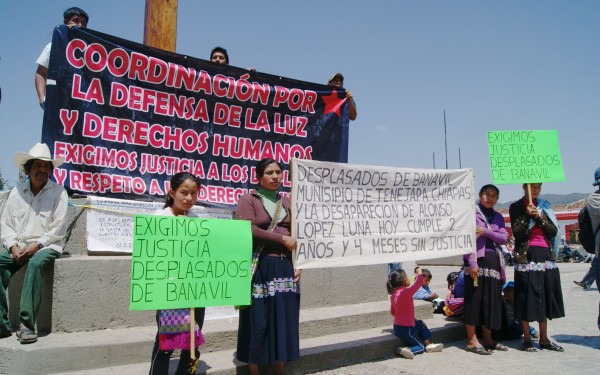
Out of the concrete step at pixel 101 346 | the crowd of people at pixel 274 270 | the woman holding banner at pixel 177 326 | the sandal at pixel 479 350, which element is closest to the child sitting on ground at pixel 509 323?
the crowd of people at pixel 274 270

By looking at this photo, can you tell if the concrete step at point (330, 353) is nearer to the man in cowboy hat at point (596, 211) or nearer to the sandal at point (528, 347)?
the sandal at point (528, 347)

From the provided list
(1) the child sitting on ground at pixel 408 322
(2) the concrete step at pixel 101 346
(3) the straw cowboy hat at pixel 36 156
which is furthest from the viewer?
(1) the child sitting on ground at pixel 408 322

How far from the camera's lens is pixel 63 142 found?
15.4 ft

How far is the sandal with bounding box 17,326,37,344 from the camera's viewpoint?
12.4 ft

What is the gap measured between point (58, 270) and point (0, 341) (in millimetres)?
694

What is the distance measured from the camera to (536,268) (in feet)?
17.3

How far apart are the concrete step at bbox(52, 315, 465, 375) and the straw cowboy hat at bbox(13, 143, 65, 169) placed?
1.91m

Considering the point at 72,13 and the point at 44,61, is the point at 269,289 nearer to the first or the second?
the point at 44,61

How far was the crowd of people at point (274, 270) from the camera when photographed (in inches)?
147

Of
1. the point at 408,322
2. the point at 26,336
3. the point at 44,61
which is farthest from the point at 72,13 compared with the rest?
the point at 408,322

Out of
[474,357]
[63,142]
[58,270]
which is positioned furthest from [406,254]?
[63,142]

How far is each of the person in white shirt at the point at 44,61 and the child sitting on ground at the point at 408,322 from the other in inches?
170

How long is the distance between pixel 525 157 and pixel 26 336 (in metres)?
5.44

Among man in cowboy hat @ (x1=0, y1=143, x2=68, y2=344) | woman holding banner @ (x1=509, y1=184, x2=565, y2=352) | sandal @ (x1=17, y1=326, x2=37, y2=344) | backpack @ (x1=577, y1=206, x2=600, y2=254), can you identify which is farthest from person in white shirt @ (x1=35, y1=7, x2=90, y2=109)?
backpack @ (x1=577, y1=206, x2=600, y2=254)
